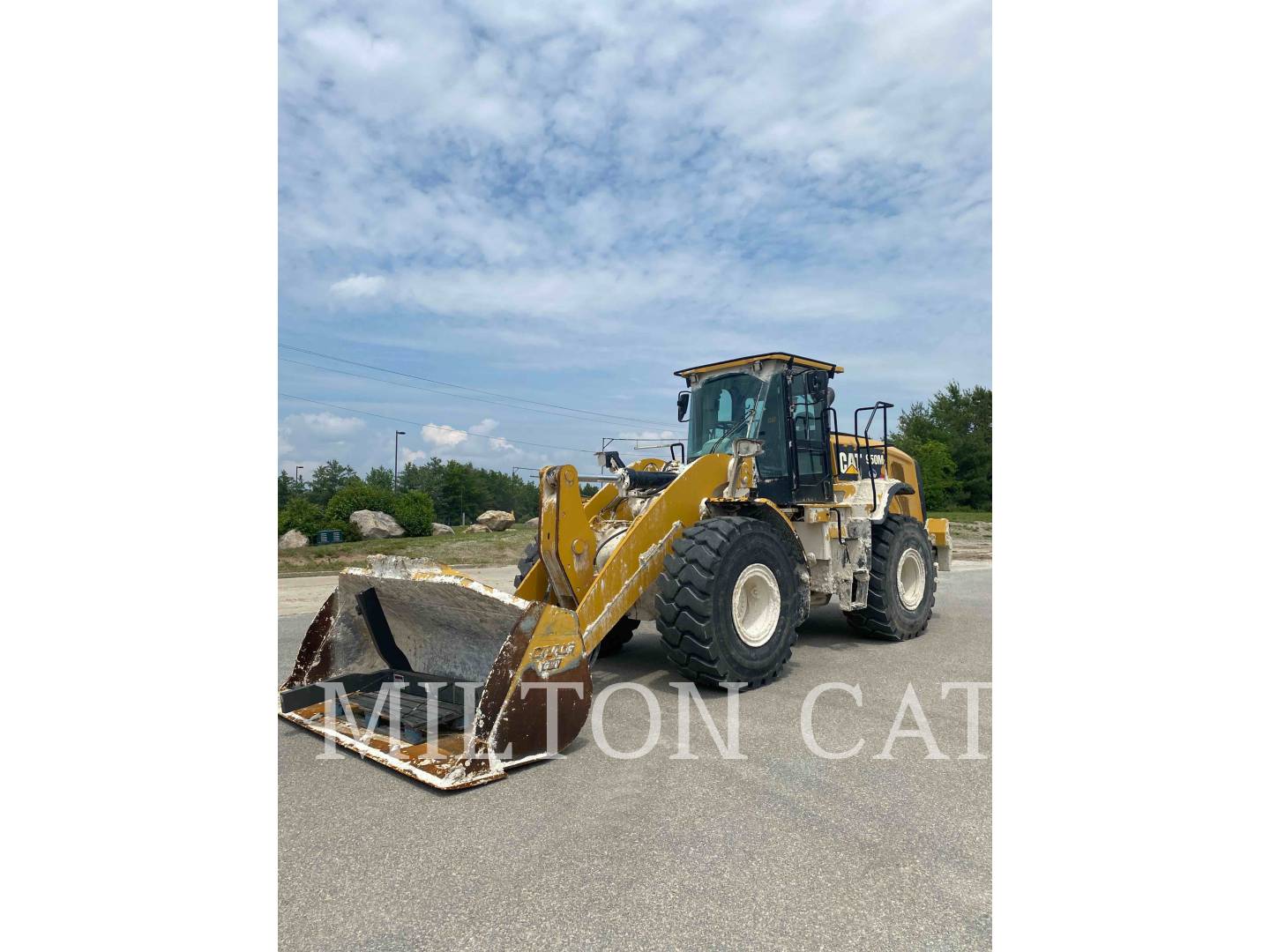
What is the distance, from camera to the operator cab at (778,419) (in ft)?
21.7

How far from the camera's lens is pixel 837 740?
4.12m

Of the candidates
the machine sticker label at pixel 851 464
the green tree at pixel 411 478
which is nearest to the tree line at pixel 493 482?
the green tree at pixel 411 478

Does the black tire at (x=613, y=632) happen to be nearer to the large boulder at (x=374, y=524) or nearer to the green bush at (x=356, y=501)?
the large boulder at (x=374, y=524)

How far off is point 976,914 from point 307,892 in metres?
2.29

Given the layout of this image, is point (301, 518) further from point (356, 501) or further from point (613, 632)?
point (613, 632)

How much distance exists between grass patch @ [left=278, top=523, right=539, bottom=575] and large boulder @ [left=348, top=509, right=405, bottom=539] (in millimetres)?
3720

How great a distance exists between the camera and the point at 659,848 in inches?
115

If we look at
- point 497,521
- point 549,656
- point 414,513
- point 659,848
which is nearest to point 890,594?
point 549,656

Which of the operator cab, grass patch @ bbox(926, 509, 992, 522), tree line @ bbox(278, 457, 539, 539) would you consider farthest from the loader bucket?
grass patch @ bbox(926, 509, 992, 522)

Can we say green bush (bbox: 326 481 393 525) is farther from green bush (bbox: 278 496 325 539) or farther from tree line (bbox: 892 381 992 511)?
tree line (bbox: 892 381 992 511)

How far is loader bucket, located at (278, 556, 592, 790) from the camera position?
3727mm

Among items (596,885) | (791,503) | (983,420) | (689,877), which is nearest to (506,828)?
(596,885)

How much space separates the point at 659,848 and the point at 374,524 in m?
28.5

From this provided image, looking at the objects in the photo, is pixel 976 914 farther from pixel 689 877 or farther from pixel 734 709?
pixel 734 709
